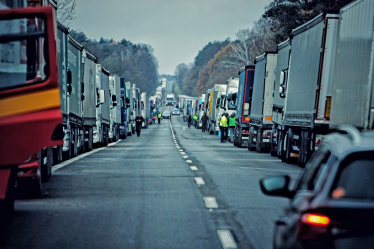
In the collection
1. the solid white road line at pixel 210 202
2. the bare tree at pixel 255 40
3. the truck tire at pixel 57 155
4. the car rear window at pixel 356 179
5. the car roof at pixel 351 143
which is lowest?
the truck tire at pixel 57 155

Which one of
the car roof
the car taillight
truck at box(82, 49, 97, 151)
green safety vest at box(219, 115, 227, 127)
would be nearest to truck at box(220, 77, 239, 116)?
green safety vest at box(219, 115, 227, 127)

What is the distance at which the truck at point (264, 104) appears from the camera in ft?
76.5

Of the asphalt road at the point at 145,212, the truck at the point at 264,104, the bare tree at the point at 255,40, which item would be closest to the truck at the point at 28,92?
the asphalt road at the point at 145,212

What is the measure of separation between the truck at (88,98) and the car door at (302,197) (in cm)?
1684

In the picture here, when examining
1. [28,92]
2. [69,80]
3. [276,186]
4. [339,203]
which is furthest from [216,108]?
[339,203]

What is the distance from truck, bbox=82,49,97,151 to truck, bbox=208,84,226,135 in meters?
17.4

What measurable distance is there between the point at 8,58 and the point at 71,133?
1109cm

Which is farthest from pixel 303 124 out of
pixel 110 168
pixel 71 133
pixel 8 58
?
pixel 8 58

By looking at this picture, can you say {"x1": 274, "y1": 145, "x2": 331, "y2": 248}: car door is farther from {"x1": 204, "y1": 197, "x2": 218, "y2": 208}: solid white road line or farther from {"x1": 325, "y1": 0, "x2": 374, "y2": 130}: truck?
{"x1": 325, "y1": 0, "x2": 374, "y2": 130}: truck

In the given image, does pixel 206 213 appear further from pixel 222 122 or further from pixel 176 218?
pixel 222 122

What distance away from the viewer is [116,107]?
112 ft

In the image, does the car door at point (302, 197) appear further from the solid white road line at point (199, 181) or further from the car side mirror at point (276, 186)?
the solid white road line at point (199, 181)

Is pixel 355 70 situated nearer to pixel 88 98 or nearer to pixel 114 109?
pixel 88 98

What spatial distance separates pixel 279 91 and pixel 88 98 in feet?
22.0
